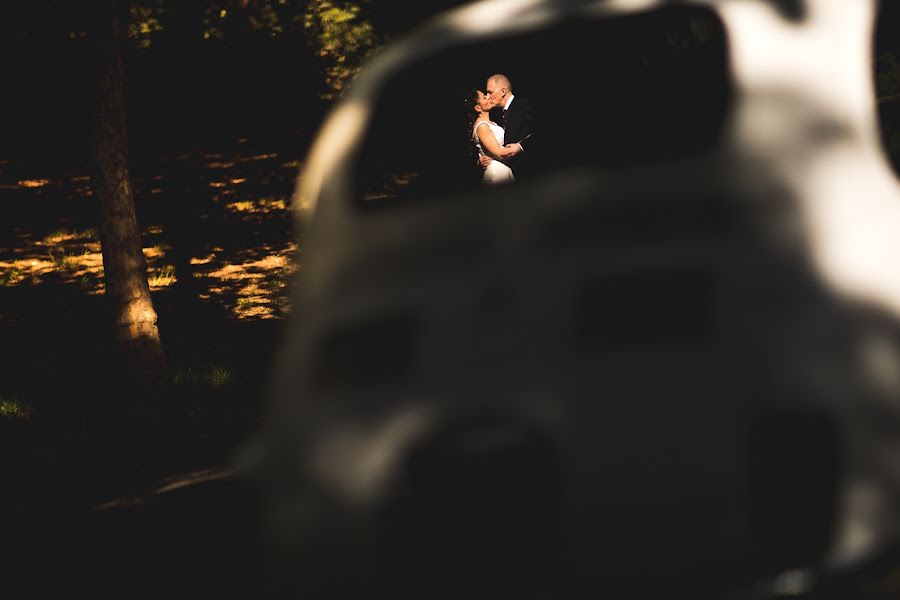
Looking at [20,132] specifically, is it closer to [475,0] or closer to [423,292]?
[475,0]

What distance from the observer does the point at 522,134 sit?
34.7ft

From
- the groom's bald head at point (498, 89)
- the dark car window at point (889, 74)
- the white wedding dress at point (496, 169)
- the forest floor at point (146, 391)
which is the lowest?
the forest floor at point (146, 391)

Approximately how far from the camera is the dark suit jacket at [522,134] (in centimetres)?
1059

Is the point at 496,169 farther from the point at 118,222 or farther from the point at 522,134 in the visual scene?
the point at 118,222

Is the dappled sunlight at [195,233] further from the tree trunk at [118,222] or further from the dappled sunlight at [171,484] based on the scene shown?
the dappled sunlight at [171,484]

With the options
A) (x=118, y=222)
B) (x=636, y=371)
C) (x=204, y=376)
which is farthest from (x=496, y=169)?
(x=636, y=371)

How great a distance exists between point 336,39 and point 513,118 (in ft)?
37.3

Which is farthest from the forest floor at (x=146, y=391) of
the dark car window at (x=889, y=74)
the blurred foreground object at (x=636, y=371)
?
the dark car window at (x=889, y=74)

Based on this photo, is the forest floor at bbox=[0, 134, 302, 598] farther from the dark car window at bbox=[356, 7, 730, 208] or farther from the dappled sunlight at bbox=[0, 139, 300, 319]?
the dark car window at bbox=[356, 7, 730, 208]

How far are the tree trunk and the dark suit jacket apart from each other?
3328mm

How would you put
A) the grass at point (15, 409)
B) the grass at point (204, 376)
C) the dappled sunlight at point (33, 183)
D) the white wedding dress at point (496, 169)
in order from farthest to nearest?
1. the dappled sunlight at point (33, 183)
2. the white wedding dress at point (496, 169)
3. the grass at point (204, 376)
4. the grass at point (15, 409)

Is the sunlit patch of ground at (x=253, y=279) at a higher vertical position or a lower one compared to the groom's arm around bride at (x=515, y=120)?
lower

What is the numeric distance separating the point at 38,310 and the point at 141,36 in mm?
9542

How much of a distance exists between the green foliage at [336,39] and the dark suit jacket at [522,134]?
32.6 feet
